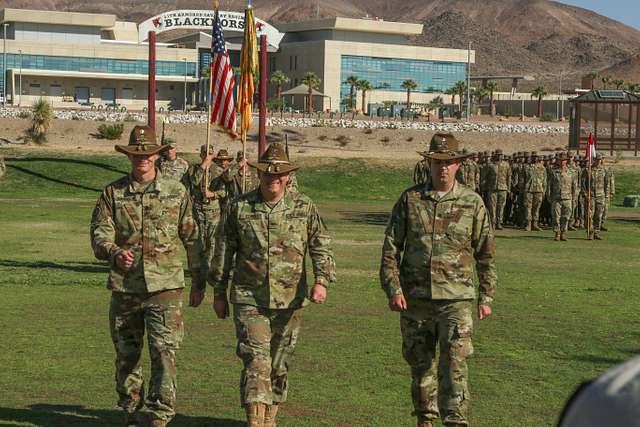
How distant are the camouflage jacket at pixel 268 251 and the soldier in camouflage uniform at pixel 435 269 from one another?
53 cm

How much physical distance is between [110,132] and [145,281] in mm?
57646

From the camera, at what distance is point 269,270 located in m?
7.99

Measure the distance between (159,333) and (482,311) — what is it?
2.16 m

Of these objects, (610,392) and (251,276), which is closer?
(610,392)

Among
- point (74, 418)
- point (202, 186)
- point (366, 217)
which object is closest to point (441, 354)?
point (74, 418)

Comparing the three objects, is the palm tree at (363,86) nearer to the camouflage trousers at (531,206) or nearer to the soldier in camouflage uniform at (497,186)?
the soldier in camouflage uniform at (497,186)

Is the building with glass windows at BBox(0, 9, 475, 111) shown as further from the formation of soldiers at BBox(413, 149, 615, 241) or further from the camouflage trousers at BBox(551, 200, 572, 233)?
the camouflage trousers at BBox(551, 200, 572, 233)

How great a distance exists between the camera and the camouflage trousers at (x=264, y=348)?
7.78m

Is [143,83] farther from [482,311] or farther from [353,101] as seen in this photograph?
[482,311]

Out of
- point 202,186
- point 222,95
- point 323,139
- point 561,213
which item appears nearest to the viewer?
point 202,186

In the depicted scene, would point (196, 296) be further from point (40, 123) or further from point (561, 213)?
point (40, 123)

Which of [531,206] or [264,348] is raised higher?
[264,348]

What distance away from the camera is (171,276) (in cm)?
823

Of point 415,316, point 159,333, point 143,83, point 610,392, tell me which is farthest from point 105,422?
point 143,83
